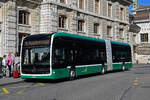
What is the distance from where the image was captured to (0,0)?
2130 cm

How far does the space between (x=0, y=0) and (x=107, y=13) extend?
17.8 m

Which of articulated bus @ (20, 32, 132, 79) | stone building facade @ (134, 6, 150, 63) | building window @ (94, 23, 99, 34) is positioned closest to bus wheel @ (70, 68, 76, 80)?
articulated bus @ (20, 32, 132, 79)

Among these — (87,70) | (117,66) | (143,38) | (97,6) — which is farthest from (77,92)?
(143,38)

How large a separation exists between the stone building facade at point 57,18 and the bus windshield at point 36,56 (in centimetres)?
841

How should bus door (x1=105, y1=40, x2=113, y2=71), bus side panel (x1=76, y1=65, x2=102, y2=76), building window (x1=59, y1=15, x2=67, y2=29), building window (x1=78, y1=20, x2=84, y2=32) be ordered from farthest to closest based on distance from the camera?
building window (x1=78, y1=20, x2=84, y2=32) → building window (x1=59, y1=15, x2=67, y2=29) → bus door (x1=105, y1=40, x2=113, y2=71) → bus side panel (x1=76, y1=65, x2=102, y2=76)

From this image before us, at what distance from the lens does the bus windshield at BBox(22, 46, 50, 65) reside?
42.5 feet

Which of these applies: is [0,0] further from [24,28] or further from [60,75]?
[60,75]

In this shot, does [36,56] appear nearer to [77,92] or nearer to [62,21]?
[77,92]

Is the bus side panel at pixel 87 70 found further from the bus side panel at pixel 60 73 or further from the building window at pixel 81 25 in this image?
the building window at pixel 81 25

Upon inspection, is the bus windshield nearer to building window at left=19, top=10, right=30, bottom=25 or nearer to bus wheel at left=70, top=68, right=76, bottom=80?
bus wheel at left=70, top=68, right=76, bottom=80

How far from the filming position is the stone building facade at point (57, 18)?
2167 cm

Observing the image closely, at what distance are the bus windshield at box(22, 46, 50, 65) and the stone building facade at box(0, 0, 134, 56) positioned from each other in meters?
8.41

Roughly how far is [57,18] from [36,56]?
12875 millimetres

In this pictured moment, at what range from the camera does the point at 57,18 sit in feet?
84.0
